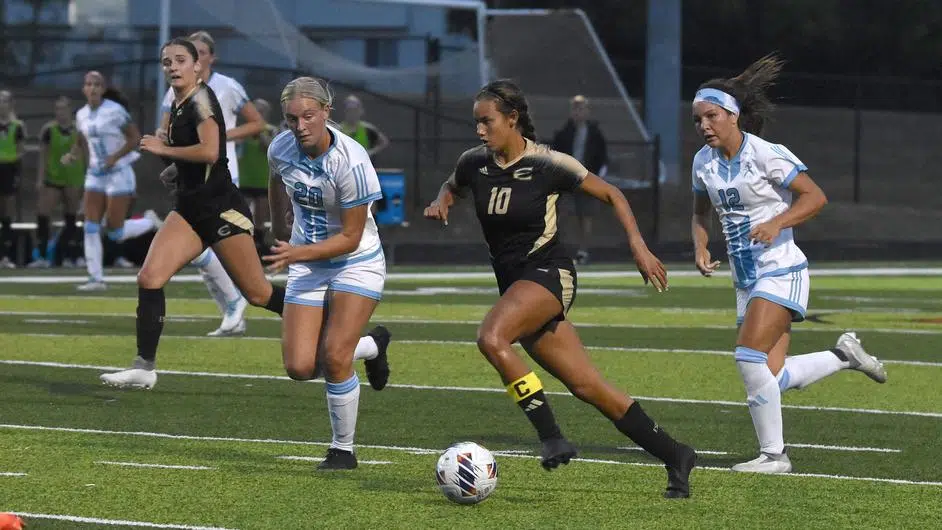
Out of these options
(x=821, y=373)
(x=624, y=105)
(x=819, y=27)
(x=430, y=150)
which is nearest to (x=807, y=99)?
(x=819, y=27)

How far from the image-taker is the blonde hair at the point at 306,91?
27.6ft

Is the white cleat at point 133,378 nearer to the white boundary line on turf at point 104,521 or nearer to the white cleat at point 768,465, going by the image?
the white boundary line on turf at point 104,521

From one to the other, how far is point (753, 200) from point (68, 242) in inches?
660

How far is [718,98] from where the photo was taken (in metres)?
8.90

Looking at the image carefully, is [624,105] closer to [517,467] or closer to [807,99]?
[807,99]

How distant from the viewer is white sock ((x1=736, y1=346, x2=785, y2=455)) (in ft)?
28.3

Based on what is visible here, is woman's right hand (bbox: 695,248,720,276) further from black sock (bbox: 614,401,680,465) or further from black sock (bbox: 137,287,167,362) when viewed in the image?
black sock (bbox: 137,287,167,362)

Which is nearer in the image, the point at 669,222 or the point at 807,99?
the point at 669,222

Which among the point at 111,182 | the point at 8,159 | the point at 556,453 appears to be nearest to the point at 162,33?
the point at 8,159

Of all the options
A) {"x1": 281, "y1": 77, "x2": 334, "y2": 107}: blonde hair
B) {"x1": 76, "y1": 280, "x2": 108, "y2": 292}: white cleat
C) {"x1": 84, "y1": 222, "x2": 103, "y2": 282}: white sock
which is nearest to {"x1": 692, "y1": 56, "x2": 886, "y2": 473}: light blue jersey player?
{"x1": 281, "y1": 77, "x2": 334, "y2": 107}: blonde hair

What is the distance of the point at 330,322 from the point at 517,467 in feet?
3.71

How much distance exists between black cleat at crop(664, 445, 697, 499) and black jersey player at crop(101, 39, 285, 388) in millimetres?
3898

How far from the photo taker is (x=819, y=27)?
4881 cm

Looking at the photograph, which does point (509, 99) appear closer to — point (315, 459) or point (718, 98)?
point (718, 98)
